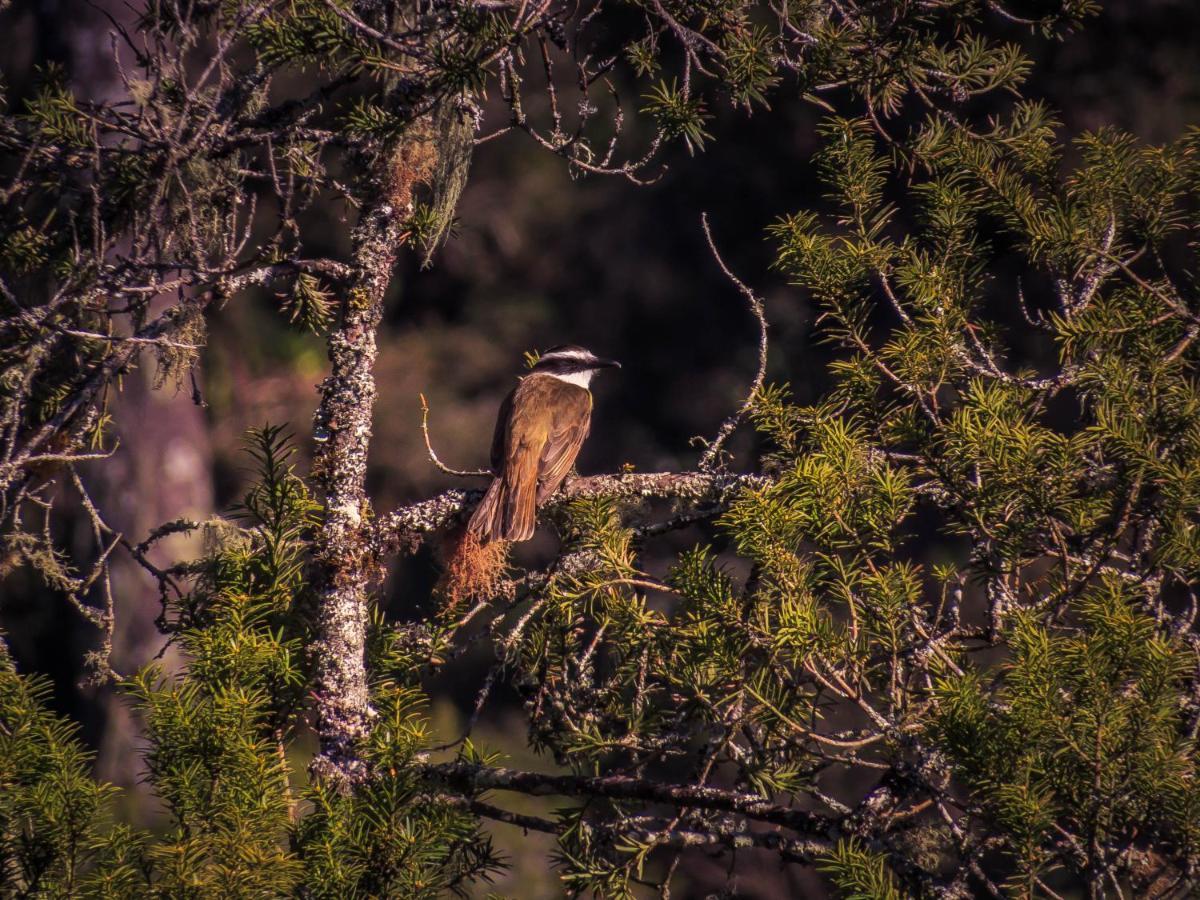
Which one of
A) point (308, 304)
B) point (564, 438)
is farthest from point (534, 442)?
point (308, 304)

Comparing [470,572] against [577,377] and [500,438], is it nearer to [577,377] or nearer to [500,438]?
[500,438]

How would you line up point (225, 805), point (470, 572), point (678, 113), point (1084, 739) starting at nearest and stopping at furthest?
1. point (1084, 739)
2. point (225, 805)
3. point (678, 113)
4. point (470, 572)

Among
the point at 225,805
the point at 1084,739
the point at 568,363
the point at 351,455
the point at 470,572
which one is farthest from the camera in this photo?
the point at 568,363

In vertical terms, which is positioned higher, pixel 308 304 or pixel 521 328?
pixel 308 304

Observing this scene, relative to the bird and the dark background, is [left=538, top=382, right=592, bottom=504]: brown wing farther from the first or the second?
the dark background

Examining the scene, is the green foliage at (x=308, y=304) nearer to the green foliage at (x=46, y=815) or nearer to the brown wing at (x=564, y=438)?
the green foliage at (x=46, y=815)

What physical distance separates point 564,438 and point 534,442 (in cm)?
29

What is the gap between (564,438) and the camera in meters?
5.62

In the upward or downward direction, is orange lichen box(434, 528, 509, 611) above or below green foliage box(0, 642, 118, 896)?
above

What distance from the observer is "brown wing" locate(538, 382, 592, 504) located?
5.13 m

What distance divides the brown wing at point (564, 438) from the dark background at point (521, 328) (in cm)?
299

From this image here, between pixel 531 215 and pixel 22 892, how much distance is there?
962 cm

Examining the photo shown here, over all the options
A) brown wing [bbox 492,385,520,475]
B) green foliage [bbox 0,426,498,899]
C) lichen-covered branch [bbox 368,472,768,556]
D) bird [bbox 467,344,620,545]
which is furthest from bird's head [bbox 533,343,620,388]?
green foliage [bbox 0,426,498,899]

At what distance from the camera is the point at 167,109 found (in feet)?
10.2
